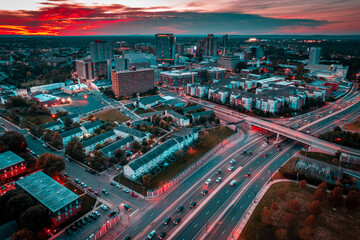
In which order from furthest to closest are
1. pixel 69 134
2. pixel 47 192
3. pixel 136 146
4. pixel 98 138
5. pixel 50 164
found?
pixel 69 134 → pixel 98 138 → pixel 136 146 → pixel 50 164 → pixel 47 192

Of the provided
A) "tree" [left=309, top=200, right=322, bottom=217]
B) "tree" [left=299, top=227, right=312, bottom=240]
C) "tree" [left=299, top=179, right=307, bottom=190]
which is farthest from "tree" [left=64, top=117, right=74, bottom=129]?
"tree" [left=309, top=200, right=322, bottom=217]

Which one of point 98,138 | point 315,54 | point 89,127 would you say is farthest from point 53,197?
point 315,54

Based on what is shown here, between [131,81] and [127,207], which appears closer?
[127,207]

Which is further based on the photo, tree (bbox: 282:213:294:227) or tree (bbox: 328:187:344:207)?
tree (bbox: 328:187:344:207)

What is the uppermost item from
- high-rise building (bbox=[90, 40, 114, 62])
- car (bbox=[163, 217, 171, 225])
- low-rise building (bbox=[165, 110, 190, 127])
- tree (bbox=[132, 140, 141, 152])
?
high-rise building (bbox=[90, 40, 114, 62])

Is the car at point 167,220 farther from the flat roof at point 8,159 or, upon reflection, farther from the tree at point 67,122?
the tree at point 67,122

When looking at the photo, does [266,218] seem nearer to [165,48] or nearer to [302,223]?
[302,223]

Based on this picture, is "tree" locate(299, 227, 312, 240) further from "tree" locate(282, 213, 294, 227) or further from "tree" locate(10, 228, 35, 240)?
"tree" locate(10, 228, 35, 240)

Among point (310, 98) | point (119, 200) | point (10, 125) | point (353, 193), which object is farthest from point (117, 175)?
point (310, 98)
